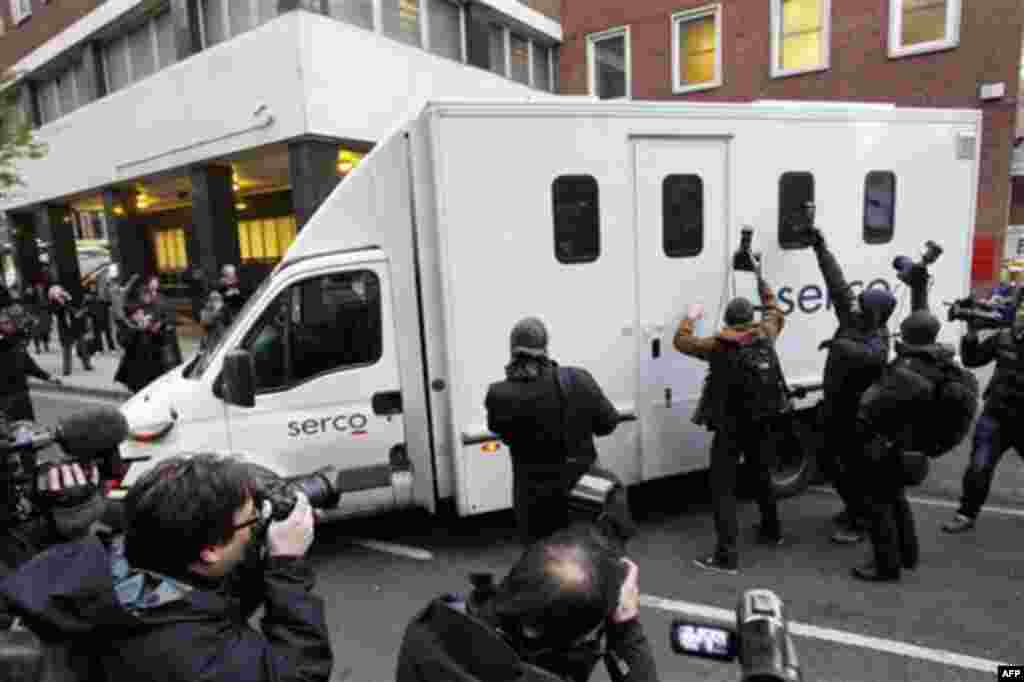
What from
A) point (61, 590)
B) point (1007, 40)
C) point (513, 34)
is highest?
point (513, 34)

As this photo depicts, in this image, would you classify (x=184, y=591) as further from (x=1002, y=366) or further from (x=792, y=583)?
(x=1002, y=366)

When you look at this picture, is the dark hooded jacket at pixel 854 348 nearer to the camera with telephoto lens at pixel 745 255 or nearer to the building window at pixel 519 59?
the camera with telephoto lens at pixel 745 255

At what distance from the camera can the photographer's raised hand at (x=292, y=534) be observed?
1582 millimetres

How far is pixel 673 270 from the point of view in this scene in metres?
4.87

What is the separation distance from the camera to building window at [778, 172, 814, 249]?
510 centimetres

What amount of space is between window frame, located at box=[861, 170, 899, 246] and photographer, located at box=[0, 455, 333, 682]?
5.40 m

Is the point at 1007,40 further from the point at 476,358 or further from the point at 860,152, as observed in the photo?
the point at 476,358

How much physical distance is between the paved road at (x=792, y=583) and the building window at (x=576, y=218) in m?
2.20

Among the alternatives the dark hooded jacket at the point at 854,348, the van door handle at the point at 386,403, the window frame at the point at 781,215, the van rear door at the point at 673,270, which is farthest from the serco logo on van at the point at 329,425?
the window frame at the point at 781,215

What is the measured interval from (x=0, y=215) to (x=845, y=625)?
27.3 metres

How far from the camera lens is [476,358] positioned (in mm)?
4434

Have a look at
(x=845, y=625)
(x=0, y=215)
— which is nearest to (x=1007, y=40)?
(x=845, y=625)

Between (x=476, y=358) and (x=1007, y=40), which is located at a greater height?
(x=1007, y=40)

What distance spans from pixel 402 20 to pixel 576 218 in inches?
428
